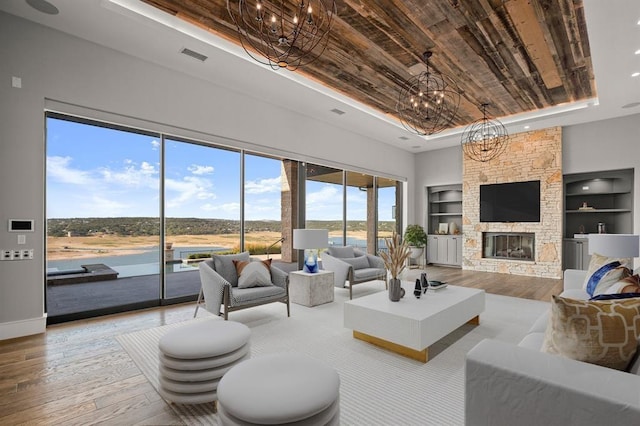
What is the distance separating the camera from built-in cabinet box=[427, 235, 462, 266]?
8.91m

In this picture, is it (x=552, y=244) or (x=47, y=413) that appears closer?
(x=47, y=413)

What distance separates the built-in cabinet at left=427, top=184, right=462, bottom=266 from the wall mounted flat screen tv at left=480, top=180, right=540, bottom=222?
0.91 meters

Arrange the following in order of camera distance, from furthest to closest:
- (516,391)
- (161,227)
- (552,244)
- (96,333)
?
(552,244) < (161,227) < (96,333) < (516,391)

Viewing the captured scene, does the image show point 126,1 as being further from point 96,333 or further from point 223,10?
point 96,333

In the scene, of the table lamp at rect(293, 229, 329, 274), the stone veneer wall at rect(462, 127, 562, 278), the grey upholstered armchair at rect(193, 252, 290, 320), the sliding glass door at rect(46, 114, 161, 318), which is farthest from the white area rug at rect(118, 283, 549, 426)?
the stone veneer wall at rect(462, 127, 562, 278)

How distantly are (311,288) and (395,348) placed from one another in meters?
1.85

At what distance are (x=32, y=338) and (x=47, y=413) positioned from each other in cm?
186

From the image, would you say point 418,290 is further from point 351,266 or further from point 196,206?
point 196,206

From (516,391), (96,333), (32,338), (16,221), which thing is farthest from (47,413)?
(516,391)

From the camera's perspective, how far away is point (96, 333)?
360cm

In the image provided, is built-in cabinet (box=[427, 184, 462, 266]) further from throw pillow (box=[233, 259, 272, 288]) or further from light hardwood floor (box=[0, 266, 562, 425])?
light hardwood floor (box=[0, 266, 562, 425])

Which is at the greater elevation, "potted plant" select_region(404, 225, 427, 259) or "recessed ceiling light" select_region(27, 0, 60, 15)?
"recessed ceiling light" select_region(27, 0, 60, 15)

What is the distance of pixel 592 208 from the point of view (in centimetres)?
715

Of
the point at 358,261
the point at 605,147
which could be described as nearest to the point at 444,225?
the point at 605,147
